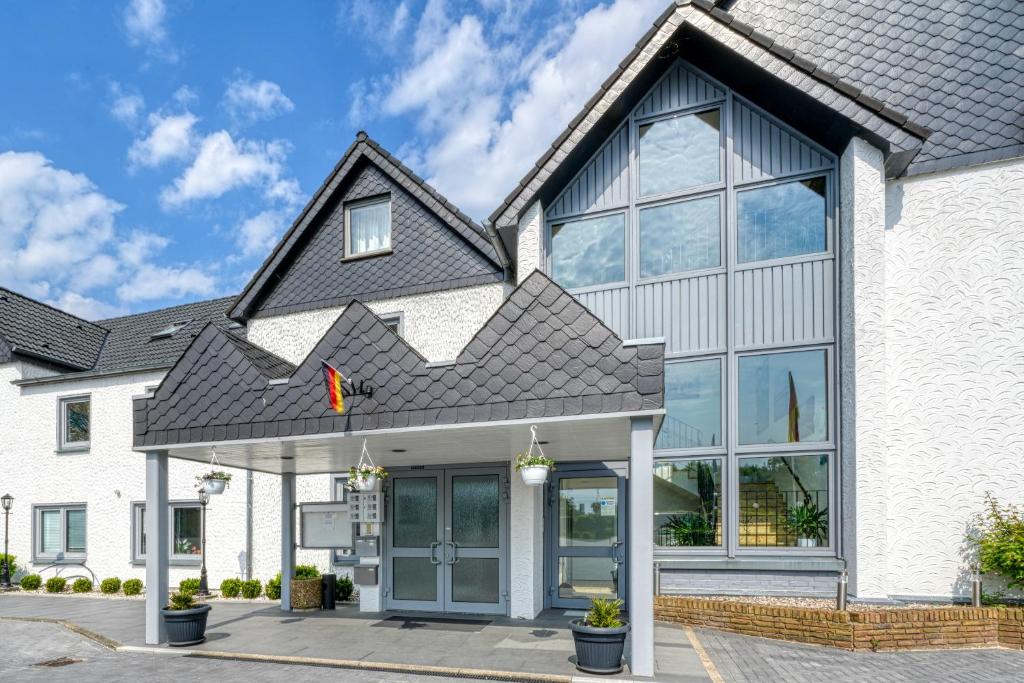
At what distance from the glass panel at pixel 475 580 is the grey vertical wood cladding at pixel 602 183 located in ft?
19.8

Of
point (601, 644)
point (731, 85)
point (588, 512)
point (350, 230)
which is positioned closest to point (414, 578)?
point (588, 512)

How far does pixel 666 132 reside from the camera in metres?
11.0

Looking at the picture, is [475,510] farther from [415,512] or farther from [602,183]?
[602,183]

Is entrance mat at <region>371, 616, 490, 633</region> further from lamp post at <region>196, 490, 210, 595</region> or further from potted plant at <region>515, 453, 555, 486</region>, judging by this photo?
lamp post at <region>196, 490, 210, 595</region>

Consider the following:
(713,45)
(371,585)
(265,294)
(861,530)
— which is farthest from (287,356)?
(861,530)

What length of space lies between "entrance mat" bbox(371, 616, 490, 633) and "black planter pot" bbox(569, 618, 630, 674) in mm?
2868

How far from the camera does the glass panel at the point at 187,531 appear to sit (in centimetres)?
1484

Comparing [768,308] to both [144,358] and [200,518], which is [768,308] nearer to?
[200,518]

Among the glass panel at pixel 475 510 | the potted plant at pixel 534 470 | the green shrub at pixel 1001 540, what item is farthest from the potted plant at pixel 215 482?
the green shrub at pixel 1001 540

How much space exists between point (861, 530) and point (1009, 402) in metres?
2.76

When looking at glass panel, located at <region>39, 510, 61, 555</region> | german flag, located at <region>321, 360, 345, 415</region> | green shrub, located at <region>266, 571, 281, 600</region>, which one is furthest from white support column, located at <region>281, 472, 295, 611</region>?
glass panel, located at <region>39, 510, 61, 555</region>

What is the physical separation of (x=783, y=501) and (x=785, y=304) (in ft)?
9.73

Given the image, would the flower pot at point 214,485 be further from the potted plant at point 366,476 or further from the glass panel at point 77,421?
the glass panel at point 77,421

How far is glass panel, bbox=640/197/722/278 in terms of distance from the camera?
10.6 m
